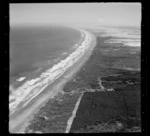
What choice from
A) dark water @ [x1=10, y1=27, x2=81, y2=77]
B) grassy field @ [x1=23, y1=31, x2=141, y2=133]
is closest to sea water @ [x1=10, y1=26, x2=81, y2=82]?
dark water @ [x1=10, y1=27, x2=81, y2=77]

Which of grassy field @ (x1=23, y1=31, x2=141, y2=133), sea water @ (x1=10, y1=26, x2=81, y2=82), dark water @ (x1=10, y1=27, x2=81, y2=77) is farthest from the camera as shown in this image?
dark water @ (x1=10, y1=27, x2=81, y2=77)

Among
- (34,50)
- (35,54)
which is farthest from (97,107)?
(34,50)

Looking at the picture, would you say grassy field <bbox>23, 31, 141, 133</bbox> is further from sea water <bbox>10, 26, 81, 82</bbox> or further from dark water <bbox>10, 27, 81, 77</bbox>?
dark water <bbox>10, 27, 81, 77</bbox>

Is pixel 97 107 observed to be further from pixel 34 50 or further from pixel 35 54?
pixel 34 50

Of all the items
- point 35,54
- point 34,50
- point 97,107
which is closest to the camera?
point 97,107

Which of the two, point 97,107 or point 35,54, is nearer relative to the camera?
point 97,107

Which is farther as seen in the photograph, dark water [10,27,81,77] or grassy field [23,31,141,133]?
dark water [10,27,81,77]

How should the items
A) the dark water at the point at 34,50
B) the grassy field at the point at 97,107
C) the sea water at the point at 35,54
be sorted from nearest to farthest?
the grassy field at the point at 97,107
the sea water at the point at 35,54
the dark water at the point at 34,50

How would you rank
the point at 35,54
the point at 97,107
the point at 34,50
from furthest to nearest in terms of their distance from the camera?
the point at 34,50
the point at 35,54
the point at 97,107

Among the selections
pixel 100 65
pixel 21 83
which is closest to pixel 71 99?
pixel 21 83

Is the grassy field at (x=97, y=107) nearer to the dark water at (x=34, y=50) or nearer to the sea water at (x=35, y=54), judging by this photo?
the sea water at (x=35, y=54)

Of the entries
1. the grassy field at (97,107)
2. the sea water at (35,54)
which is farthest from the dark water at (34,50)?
the grassy field at (97,107)

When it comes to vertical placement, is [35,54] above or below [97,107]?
below
